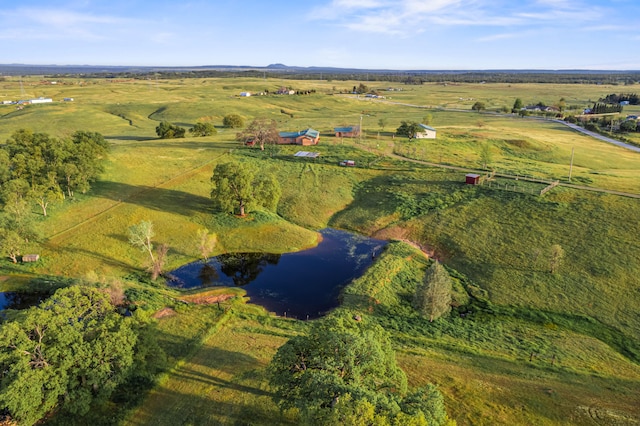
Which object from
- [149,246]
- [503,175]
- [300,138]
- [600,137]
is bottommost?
[149,246]

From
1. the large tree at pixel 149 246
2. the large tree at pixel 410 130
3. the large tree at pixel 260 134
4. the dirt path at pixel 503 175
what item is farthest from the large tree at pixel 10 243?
the large tree at pixel 410 130

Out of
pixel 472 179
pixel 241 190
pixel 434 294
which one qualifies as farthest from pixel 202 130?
pixel 434 294

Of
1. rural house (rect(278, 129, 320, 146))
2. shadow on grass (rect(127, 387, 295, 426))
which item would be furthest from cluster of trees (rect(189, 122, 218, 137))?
shadow on grass (rect(127, 387, 295, 426))

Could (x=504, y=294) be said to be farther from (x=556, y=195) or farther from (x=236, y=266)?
(x=236, y=266)

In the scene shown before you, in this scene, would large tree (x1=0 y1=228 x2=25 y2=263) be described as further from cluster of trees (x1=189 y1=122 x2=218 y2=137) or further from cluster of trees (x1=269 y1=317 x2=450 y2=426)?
cluster of trees (x1=189 y1=122 x2=218 y2=137)

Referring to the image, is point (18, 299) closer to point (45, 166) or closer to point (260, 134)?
point (45, 166)

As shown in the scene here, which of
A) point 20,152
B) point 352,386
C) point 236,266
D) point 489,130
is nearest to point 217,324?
point 236,266

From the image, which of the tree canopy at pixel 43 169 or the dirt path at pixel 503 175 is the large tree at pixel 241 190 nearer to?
the tree canopy at pixel 43 169
